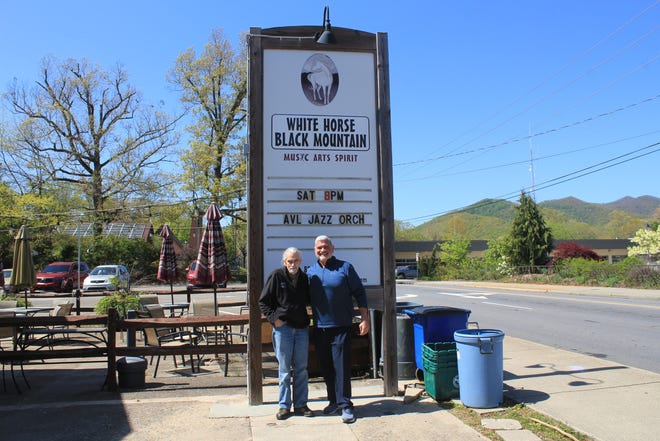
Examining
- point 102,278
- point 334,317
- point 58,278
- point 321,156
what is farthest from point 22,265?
point 58,278

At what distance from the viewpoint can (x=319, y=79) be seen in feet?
22.6

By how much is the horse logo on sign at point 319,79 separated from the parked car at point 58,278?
25.9 metres

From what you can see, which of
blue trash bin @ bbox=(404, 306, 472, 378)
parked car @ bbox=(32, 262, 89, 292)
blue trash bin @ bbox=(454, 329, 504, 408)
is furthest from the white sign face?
parked car @ bbox=(32, 262, 89, 292)

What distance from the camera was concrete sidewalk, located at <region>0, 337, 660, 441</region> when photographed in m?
5.25

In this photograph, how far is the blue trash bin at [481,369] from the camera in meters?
5.95

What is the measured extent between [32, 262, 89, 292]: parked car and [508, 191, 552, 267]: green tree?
107 ft

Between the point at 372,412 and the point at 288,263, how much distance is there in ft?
6.11

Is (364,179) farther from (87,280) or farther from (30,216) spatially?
(30,216)

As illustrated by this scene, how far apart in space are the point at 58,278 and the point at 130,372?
973 inches

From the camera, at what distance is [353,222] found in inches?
269

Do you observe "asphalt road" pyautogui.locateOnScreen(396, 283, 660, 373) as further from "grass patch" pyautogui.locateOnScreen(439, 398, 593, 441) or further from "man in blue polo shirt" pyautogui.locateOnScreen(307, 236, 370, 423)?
"man in blue polo shirt" pyautogui.locateOnScreen(307, 236, 370, 423)

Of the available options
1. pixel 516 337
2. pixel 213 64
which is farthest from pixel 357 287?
pixel 213 64

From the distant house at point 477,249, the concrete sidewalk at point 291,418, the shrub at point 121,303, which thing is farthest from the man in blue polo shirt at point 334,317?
the distant house at point 477,249

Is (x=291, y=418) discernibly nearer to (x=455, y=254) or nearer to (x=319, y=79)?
(x=319, y=79)
